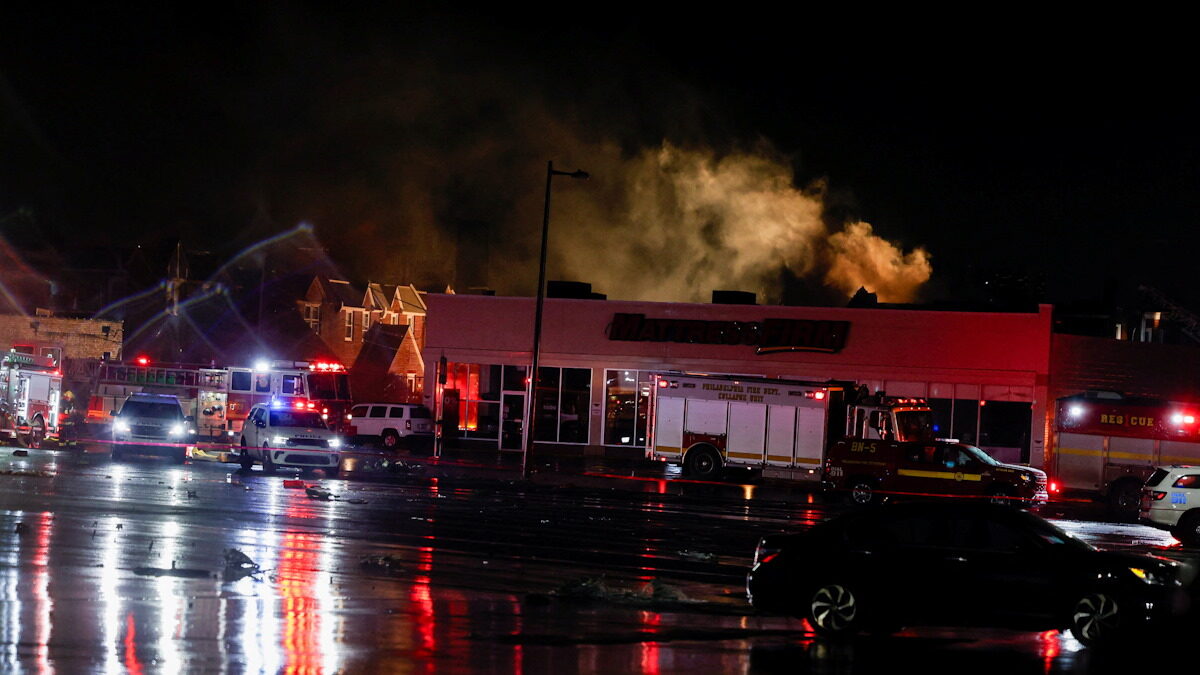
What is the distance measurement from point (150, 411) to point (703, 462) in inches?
581

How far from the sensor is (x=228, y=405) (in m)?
38.9

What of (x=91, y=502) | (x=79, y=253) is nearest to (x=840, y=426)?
(x=91, y=502)

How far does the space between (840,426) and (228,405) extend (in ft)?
60.1

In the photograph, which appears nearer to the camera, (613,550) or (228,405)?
(613,550)

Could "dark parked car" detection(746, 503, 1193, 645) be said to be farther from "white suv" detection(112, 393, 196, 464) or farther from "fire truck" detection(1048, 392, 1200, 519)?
"white suv" detection(112, 393, 196, 464)

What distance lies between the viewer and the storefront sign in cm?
4400

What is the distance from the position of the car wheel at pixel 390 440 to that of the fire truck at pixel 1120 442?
22.7m

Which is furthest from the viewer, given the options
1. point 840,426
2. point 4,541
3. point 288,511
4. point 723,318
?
point 723,318

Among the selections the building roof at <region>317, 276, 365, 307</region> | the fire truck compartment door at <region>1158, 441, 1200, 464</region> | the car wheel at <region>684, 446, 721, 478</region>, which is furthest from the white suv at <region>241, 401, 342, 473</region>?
the building roof at <region>317, 276, 365, 307</region>

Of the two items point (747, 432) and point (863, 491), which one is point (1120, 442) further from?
point (747, 432)

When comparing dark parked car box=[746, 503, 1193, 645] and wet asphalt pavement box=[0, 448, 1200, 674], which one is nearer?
wet asphalt pavement box=[0, 448, 1200, 674]

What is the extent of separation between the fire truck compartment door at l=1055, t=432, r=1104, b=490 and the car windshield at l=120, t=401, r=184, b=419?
22679 millimetres

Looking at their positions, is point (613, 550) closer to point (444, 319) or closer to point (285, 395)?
Answer: point (285, 395)

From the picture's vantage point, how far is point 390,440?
45438 mm
